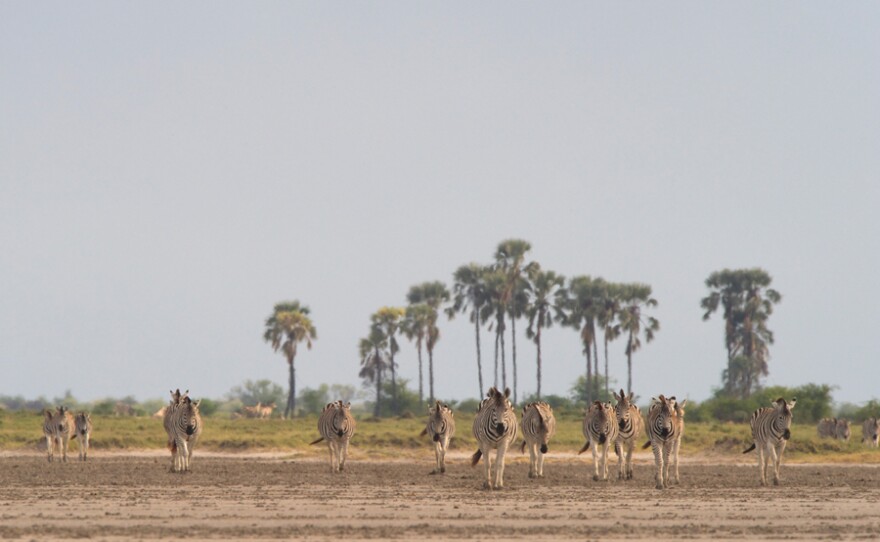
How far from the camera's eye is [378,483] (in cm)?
3275

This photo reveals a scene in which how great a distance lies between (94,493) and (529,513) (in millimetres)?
9872

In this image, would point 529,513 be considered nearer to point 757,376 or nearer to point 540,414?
point 540,414

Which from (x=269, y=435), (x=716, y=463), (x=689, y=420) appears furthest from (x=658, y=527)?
(x=689, y=420)

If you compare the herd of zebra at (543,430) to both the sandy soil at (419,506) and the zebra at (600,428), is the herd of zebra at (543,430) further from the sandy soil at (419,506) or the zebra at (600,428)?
the sandy soil at (419,506)

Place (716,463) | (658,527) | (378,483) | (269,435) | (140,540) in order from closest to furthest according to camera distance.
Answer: (140,540)
(658,527)
(378,483)
(716,463)
(269,435)

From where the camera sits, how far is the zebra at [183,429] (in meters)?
37.3

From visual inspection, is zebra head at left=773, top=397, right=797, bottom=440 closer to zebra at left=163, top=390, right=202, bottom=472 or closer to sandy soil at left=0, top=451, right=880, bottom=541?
sandy soil at left=0, top=451, right=880, bottom=541

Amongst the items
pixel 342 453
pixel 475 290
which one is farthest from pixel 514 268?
pixel 342 453

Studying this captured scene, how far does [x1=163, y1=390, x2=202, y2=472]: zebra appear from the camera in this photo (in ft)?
122

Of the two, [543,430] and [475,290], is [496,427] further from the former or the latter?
[475,290]

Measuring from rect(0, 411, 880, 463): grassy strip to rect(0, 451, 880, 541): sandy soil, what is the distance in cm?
1562

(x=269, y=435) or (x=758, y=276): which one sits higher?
(x=758, y=276)

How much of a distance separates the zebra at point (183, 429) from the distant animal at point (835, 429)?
3684cm

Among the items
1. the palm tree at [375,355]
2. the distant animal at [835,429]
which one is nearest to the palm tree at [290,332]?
the palm tree at [375,355]
